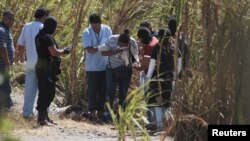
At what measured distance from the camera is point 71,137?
27.6 feet

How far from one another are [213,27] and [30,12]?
7506 millimetres

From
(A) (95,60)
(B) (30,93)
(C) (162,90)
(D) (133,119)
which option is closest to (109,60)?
(A) (95,60)

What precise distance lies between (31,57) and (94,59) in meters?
1.05

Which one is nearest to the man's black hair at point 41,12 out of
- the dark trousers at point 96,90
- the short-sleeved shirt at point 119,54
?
the short-sleeved shirt at point 119,54

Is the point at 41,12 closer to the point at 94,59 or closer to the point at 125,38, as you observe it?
the point at 94,59

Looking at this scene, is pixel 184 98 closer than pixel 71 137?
Yes

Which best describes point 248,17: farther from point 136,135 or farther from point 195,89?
point 136,135

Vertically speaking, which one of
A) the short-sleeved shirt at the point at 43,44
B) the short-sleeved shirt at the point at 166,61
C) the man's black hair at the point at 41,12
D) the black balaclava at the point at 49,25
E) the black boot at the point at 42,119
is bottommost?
the black boot at the point at 42,119

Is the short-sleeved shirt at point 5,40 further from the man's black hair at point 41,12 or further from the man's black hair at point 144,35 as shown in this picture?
the man's black hair at point 144,35

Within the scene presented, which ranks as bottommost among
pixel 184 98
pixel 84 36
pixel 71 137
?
pixel 71 137

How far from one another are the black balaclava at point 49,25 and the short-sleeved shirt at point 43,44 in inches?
2.7

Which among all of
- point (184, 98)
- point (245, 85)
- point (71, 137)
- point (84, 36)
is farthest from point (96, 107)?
point (245, 85)

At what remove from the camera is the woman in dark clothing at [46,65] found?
892 centimetres

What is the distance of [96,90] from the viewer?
10.2 meters
